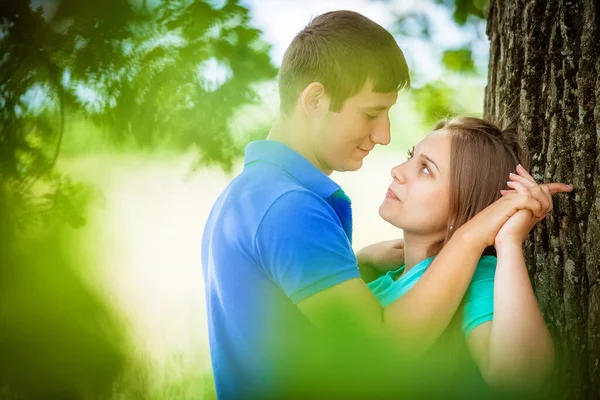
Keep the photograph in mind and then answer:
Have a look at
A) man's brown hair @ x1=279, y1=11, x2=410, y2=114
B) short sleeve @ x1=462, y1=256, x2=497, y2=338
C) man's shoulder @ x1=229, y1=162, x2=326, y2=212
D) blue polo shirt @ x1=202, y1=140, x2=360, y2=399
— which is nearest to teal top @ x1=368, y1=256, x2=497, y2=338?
short sleeve @ x1=462, y1=256, x2=497, y2=338

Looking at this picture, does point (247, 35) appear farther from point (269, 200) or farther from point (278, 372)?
point (278, 372)

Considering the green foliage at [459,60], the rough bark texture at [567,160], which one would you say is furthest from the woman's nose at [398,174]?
the green foliage at [459,60]

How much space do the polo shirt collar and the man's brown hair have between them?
0.28 m

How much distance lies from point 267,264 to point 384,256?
911 millimetres

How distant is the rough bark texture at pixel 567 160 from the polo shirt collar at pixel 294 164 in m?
0.89

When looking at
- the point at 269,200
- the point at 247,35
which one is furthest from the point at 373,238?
the point at 269,200

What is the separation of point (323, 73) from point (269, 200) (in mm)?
710

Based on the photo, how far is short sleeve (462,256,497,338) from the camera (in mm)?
2012

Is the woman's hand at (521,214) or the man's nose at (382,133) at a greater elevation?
the man's nose at (382,133)

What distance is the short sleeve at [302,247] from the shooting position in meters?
1.90

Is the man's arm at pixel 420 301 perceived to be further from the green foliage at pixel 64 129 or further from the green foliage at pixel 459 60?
the green foliage at pixel 459 60

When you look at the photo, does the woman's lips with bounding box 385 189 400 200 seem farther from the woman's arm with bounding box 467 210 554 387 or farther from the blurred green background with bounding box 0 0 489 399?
the blurred green background with bounding box 0 0 489 399

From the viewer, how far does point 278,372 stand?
6.77 ft

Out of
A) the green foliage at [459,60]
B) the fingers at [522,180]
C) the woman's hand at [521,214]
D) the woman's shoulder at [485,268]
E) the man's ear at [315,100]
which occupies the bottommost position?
the woman's shoulder at [485,268]
